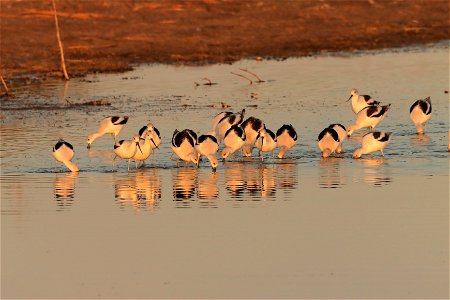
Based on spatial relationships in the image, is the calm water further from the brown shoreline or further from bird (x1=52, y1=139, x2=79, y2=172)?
the brown shoreline

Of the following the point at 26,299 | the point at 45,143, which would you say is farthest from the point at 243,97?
the point at 26,299

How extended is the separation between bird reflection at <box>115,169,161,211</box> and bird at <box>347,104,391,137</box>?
5368mm

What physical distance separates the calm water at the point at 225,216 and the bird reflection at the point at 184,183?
1.2 inches

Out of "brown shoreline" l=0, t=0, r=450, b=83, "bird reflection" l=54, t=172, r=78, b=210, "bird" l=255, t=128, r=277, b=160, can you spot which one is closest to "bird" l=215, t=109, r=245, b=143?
"bird" l=255, t=128, r=277, b=160

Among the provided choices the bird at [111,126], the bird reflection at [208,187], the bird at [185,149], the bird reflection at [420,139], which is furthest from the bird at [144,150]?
the bird reflection at [420,139]

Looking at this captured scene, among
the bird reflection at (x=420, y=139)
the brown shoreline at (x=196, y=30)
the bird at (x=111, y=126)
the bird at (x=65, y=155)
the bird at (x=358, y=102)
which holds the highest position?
the brown shoreline at (x=196, y=30)

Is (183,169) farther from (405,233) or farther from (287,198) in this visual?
(405,233)

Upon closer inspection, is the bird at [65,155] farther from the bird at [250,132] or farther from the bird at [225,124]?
the bird at [225,124]

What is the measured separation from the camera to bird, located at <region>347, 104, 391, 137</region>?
2223 centimetres

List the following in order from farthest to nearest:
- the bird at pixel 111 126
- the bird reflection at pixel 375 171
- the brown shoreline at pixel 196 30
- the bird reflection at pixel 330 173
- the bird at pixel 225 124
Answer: the brown shoreline at pixel 196 30, the bird at pixel 111 126, the bird at pixel 225 124, the bird reflection at pixel 375 171, the bird reflection at pixel 330 173

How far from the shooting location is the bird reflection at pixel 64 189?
15375 millimetres

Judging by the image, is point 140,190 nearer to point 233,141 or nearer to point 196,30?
point 233,141

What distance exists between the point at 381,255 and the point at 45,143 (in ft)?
32.6

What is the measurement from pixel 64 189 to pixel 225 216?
2993mm
